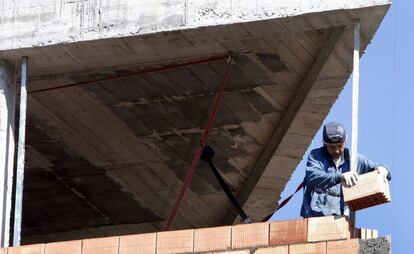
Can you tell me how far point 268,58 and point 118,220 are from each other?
4883mm

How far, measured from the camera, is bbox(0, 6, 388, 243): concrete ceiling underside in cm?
2266

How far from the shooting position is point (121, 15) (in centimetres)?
2238

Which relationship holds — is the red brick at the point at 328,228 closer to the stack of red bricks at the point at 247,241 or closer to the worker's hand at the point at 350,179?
the stack of red bricks at the point at 247,241

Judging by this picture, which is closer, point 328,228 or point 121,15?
point 328,228

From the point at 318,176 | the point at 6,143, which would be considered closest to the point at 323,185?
the point at 318,176

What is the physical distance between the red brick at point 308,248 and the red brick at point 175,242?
3.42ft

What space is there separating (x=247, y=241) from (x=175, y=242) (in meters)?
0.71

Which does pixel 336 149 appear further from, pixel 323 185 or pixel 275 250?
pixel 275 250

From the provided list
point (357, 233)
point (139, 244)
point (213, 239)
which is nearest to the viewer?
point (357, 233)

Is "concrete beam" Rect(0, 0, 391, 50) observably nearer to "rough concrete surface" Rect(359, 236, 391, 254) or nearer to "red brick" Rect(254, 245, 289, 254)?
"red brick" Rect(254, 245, 289, 254)

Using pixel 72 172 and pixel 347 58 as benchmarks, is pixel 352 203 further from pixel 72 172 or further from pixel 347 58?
pixel 72 172

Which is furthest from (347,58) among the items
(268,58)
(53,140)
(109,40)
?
(53,140)

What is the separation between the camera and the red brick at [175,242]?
2080 centimetres

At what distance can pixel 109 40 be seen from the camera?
2242 centimetres
